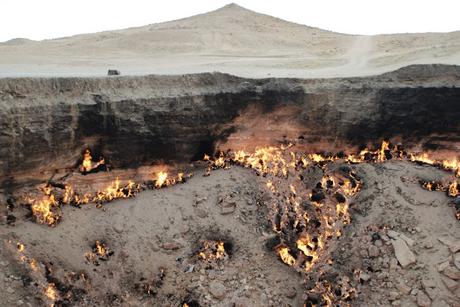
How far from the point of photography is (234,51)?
26531 millimetres

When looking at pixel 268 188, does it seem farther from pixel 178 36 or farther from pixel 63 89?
pixel 178 36

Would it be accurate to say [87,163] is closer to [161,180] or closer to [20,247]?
[161,180]

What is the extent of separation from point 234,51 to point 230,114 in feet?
42.1

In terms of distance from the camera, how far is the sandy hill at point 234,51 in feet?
60.2

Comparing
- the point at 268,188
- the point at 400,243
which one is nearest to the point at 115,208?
the point at 268,188

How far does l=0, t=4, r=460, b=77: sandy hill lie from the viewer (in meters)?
18.4

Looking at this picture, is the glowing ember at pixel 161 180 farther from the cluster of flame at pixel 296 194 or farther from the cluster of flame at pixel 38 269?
the cluster of flame at pixel 38 269

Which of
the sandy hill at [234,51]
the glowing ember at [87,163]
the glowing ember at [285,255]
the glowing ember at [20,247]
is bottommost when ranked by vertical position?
the glowing ember at [285,255]

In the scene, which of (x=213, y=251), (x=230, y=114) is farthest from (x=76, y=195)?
(x=230, y=114)

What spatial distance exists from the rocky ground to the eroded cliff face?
1410 millimetres

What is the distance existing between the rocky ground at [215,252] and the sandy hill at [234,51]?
5.03 metres

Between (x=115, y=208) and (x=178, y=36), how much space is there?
18340 millimetres

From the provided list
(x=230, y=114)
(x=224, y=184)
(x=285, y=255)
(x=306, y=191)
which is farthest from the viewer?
(x=306, y=191)

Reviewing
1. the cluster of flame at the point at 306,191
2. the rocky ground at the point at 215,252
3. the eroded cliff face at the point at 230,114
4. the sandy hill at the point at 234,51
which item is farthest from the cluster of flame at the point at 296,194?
the sandy hill at the point at 234,51
